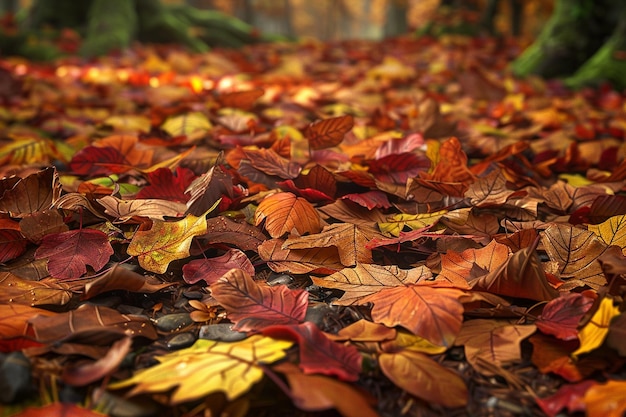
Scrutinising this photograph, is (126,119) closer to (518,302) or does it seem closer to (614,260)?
(518,302)

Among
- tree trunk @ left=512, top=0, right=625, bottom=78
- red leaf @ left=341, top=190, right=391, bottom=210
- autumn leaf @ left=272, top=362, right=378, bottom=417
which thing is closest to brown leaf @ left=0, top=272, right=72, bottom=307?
autumn leaf @ left=272, top=362, right=378, bottom=417

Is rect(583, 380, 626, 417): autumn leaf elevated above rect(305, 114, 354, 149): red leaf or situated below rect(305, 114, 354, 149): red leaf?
below

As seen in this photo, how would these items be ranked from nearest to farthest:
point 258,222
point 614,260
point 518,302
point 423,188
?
point 614,260 < point 518,302 < point 258,222 < point 423,188

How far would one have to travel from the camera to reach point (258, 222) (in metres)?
1.32

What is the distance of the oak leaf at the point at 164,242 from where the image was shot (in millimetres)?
1177

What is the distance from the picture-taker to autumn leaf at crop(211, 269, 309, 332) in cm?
98

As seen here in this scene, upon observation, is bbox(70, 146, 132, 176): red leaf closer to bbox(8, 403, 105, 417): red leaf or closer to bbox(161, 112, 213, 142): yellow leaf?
bbox(161, 112, 213, 142): yellow leaf

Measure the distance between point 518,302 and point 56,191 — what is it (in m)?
1.13

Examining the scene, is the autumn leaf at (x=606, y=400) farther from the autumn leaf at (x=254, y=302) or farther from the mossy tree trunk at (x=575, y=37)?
the mossy tree trunk at (x=575, y=37)

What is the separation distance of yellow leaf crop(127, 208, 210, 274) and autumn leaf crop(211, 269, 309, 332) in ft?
0.62

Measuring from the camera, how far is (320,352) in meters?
0.87

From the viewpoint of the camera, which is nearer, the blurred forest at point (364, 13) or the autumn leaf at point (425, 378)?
the autumn leaf at point (425, 378)

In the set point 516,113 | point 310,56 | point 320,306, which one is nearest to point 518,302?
point 320,306

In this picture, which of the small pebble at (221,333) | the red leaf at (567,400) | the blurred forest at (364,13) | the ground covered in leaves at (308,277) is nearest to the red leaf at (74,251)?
the ground covered in leaves at (308,277)
